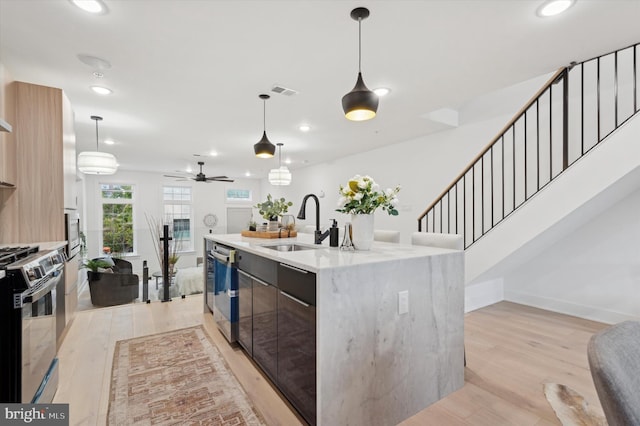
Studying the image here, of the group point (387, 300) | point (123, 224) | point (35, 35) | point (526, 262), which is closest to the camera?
point (387, 300)

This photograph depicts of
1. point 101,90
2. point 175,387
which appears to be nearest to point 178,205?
point 101,90

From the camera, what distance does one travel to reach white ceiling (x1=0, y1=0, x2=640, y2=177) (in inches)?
77.9

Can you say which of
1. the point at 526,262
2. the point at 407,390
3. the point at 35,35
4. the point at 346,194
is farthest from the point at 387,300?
the point at 526,262

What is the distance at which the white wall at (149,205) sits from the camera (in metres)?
5.25

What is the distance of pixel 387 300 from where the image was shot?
1740 mm

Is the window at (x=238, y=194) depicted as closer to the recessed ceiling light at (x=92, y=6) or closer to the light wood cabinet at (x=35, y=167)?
the light wood cabinet at (x=35, y=167)

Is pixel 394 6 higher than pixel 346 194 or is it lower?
higher

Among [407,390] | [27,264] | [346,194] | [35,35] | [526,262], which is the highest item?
[35,35]

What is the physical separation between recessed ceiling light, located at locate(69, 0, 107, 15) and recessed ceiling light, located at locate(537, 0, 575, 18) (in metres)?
2.82

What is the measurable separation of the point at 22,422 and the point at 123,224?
8.30 metres

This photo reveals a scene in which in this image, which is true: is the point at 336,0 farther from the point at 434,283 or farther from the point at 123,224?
the point at 123,224

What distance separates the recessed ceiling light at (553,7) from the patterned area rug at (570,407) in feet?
8.67

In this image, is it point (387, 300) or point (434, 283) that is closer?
point (387, 300)

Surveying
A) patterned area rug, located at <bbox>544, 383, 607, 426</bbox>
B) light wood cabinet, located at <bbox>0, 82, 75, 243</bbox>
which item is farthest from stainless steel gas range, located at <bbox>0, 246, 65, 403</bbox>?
patterned area rug, located at <bbox>544, 383, 607, 426</bbox>
